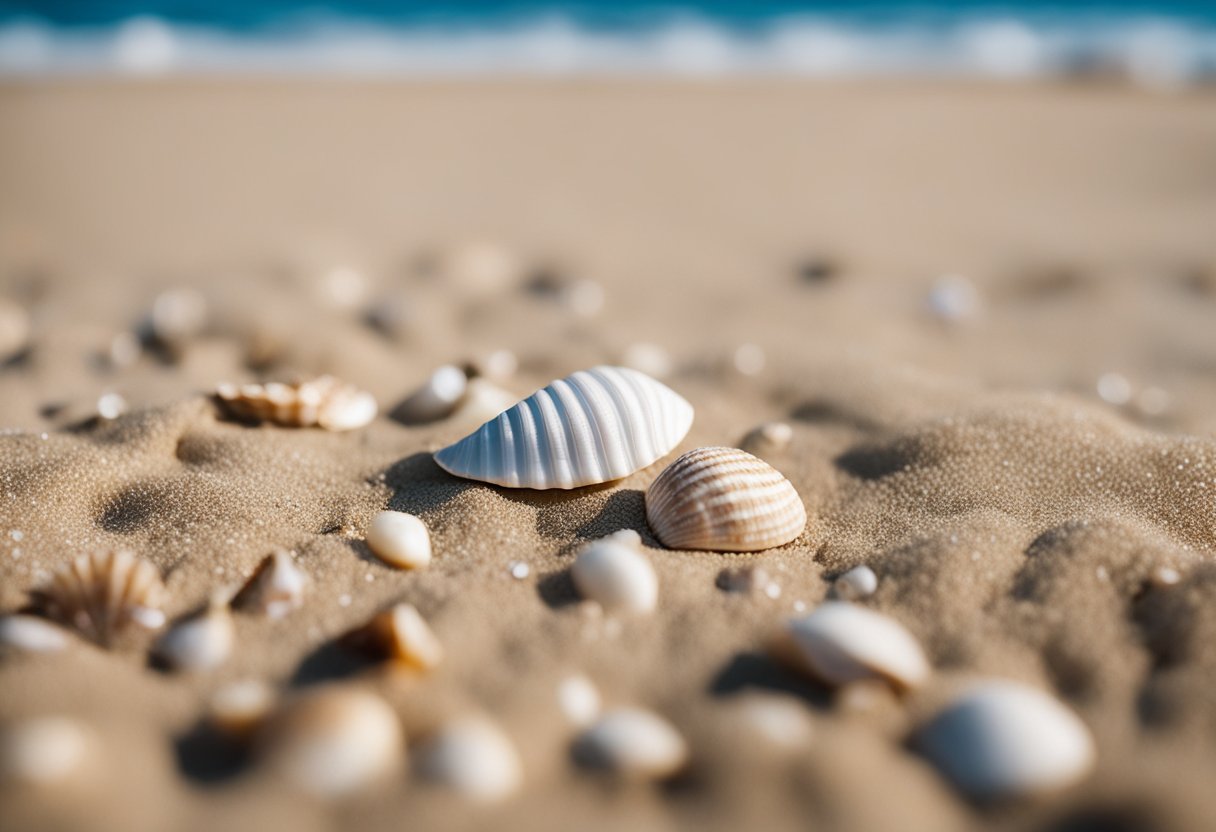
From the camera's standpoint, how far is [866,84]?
206 inches

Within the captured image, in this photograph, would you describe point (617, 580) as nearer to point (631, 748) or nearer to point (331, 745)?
point (631, 748)

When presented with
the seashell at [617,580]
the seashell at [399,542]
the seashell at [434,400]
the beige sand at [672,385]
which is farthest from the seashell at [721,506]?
the seashell at [434,400]

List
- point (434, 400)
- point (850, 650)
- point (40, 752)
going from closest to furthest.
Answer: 1. point (40, 752)
2. point (850, 650)
3. point (434, 400)

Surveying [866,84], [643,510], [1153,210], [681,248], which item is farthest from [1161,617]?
[866,84]

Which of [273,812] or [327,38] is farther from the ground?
[327,38]

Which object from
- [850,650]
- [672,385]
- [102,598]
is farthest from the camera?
[672,385]

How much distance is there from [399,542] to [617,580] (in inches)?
16.5

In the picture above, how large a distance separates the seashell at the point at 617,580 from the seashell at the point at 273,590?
0.48 m

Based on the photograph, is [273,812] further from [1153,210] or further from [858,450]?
[1153,210]

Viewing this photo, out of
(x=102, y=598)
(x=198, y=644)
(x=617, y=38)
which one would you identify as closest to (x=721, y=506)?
(x=198, y=644)

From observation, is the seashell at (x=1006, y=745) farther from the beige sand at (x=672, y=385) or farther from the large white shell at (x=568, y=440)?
the large white shell at (x=568, y=440)

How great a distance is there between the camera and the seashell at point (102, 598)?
1341mm

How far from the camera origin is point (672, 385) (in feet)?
7.63

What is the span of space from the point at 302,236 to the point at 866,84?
3659 mm
